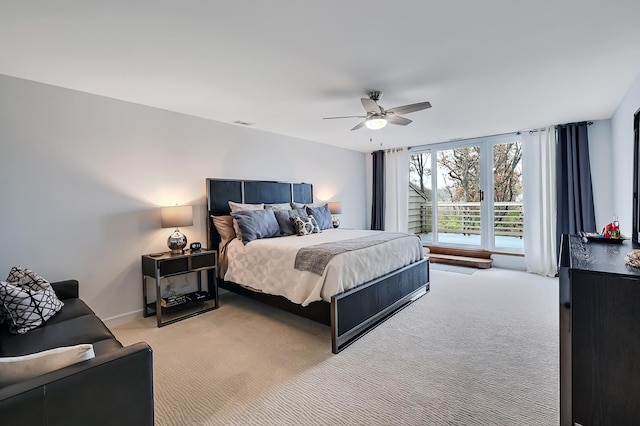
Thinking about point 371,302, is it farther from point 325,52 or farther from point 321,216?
point 325,52

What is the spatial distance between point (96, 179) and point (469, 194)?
613 centimetres

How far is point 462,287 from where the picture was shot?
14.4ft

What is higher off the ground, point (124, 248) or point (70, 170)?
point (70, 170)

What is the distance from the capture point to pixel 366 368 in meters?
2.35

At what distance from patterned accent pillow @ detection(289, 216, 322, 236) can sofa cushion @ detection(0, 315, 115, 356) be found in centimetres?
247

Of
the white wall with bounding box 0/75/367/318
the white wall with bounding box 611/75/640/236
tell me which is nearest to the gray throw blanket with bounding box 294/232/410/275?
the white wall with bounding box 0/75/367/318

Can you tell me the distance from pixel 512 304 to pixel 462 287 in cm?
77

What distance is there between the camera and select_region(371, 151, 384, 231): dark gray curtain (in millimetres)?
6906

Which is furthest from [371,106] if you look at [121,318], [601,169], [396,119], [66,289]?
[601,169]

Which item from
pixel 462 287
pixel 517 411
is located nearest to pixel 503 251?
pixel 462 287

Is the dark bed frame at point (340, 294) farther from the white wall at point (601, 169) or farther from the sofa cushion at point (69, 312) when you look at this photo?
the white wall at point (601, 169)

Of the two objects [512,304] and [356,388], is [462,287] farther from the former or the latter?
[356,388]

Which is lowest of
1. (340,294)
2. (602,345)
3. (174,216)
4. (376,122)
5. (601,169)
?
(340,294)

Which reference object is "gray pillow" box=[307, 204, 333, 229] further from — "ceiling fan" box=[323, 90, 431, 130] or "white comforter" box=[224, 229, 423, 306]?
"ceiling fan" box=[323, 90, 431, 130]
